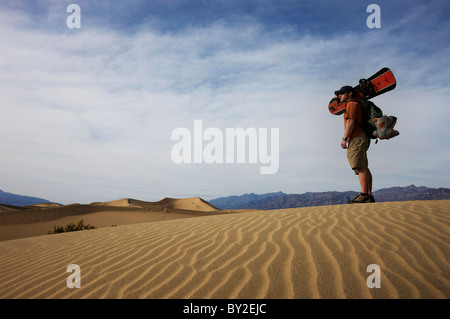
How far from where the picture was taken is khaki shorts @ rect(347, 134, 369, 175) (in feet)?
22.9

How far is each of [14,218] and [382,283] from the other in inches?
673

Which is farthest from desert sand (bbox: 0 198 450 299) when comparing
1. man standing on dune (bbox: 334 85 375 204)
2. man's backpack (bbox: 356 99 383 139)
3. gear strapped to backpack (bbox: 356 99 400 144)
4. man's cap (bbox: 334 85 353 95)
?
man's cap (bbox: 334 85 353 95)

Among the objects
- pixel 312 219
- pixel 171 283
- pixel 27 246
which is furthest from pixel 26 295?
pixel 312 219

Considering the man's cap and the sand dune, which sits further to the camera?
the sand dune

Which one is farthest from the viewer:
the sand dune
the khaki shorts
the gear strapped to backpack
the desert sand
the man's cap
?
the sand dune

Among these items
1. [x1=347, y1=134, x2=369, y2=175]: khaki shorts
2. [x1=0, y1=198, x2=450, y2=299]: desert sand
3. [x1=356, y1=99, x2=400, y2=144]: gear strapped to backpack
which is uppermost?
[x1=356, y1=99, x2=400, y2=144]: gear strapped to backpack

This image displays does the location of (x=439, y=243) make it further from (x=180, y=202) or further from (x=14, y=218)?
(x=180, y=202)

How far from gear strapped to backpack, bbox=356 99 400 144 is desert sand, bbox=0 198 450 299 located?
76.5 inches

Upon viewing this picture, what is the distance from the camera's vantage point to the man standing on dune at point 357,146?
7.00 metres

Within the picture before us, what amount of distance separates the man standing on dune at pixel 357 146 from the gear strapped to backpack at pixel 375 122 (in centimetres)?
15

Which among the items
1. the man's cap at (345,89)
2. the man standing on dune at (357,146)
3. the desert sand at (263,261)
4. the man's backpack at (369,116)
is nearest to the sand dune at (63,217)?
the desert sand at (263,261)

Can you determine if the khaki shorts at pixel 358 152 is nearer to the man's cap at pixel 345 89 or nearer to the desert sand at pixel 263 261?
the man's cap at pixel 345 89

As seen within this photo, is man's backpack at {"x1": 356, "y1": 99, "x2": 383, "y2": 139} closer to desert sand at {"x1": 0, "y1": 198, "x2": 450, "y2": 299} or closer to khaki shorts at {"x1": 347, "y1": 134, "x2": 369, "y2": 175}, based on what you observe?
khaki shorts at {"x1": 347, "y1": 134, "x2": 369, "y2": 175}

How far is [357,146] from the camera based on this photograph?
23.0 ft
